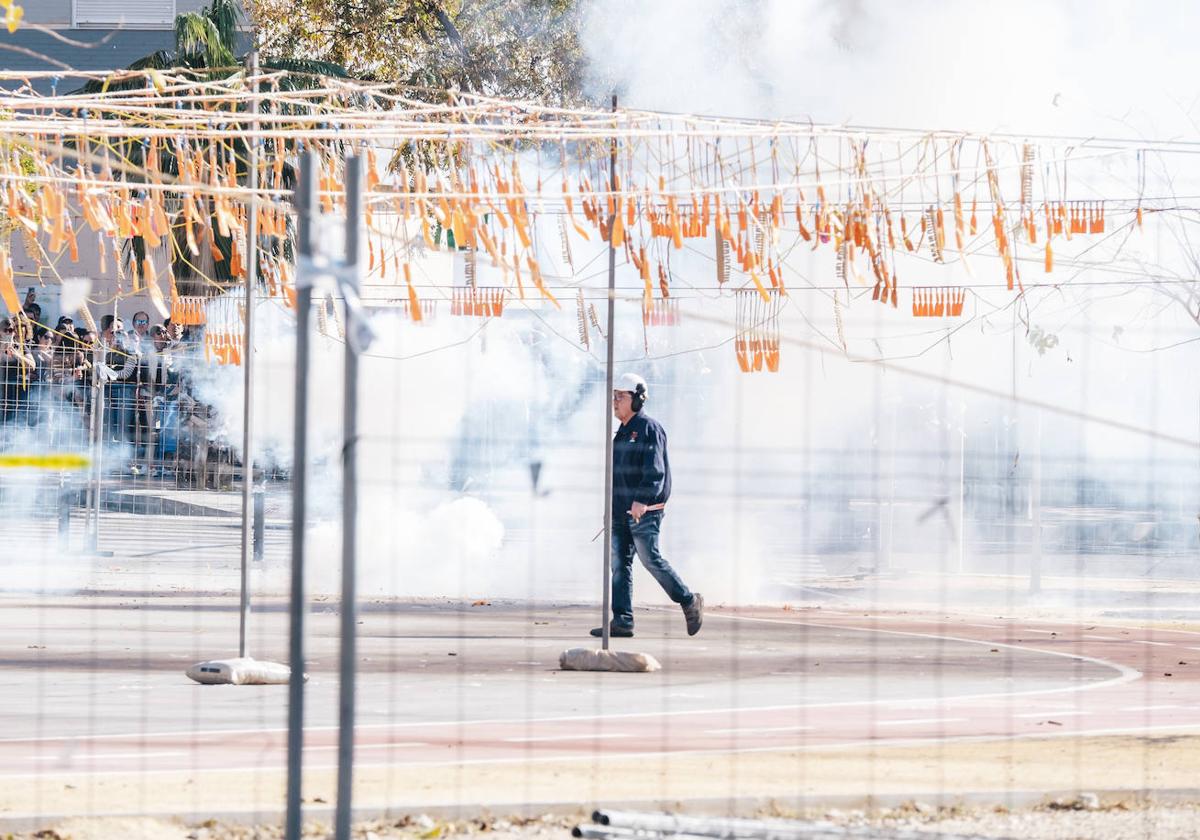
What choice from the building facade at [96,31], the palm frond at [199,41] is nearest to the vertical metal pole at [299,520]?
Answer: the palm frond at [199,41]

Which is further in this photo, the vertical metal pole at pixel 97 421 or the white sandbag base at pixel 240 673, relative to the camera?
the vertical metal pole at pixel 97 421

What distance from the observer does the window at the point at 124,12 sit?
38372 mm

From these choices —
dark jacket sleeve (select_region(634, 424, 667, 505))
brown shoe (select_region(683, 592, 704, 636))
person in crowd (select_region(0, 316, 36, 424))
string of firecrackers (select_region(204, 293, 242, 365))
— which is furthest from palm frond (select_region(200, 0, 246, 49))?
brown shoe (select_region(683, 592, 704, 636))

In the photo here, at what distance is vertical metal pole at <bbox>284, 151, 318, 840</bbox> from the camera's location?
3.70 metres

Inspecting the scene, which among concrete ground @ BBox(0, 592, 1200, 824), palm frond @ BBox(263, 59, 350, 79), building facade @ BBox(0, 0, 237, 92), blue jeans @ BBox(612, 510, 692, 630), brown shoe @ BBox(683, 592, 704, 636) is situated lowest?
concrete ground @ BBox(0, 592, 1200, 824)

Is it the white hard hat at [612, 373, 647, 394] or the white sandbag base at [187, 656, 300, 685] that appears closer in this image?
the white sandbag base at [187, 656, 300, 685]

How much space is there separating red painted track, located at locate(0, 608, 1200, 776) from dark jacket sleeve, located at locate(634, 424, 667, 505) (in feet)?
4.83

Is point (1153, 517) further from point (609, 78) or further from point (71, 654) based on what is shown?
point (71, 654)

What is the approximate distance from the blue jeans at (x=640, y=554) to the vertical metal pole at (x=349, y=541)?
23.2 feet

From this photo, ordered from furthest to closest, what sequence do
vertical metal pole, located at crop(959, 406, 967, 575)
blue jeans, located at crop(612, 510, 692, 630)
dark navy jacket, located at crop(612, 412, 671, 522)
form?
1. vertical metal pole, located at crop(959, 406, 967, 575)
2. dark navy jacket, located at crop(612, 412, 671, 522)
3. blue jeans, located at crop(612, 510, 692, 630)

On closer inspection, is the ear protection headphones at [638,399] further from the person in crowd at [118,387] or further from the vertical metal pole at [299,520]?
the vertical metal pole at [299,520]

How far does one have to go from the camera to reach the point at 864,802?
19.9ft

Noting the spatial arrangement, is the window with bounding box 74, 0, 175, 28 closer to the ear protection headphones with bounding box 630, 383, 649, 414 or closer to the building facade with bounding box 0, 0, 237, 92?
the building facade with bounding box 0, 0, 237, 92

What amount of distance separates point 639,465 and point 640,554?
0.53m
